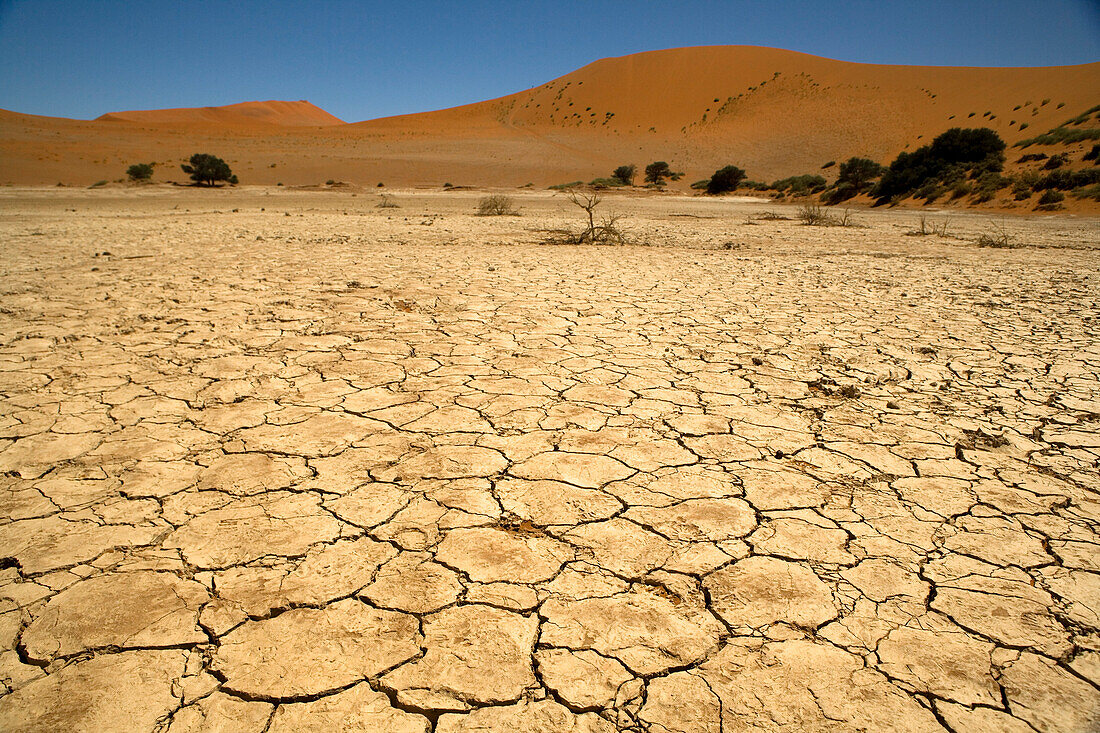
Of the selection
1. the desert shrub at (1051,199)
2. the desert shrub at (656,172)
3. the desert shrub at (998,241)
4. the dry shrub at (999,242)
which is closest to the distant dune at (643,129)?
the desert shrub at (656,172)

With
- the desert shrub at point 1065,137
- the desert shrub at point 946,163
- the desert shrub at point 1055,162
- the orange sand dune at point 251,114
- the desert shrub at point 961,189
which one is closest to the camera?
the desert shrub at point 1055,162

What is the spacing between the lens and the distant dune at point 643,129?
1046 inches

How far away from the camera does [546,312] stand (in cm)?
451

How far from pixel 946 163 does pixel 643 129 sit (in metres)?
29.1

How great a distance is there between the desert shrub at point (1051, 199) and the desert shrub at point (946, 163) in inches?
142

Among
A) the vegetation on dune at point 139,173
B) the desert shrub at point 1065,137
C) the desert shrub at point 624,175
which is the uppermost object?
the desert shrub at point 1065,137

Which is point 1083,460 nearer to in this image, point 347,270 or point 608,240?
point 347,270

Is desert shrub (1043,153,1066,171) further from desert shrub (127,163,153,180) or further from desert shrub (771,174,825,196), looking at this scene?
desert shrub (127,163,153,180)

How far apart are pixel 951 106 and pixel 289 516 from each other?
44578 mm

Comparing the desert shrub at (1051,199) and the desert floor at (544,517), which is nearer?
the desert floor at (544,517)

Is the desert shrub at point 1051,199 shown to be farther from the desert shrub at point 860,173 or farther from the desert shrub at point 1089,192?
the desert shrub at point 860,173

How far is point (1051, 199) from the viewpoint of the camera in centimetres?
1331

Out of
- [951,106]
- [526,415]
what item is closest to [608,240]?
[526,415]

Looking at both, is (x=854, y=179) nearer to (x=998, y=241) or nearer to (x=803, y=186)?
(x=803, y=186)
